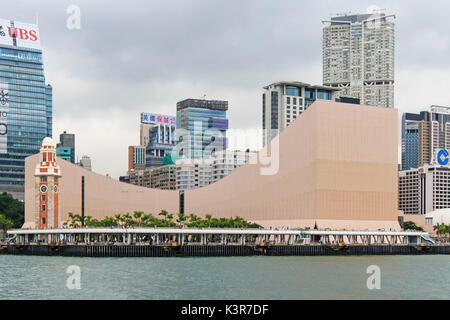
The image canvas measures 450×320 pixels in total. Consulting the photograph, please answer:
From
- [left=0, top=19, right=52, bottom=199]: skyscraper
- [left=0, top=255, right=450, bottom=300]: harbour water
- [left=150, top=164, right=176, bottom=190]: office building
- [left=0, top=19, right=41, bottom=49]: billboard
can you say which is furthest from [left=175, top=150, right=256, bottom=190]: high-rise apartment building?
[left=0, top=255, right=450, bottom=300]: harbour water

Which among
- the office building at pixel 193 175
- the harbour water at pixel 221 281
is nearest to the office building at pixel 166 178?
the office building at pixel 193 175

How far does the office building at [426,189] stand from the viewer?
180750 millimetres

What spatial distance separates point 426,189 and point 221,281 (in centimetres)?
14369

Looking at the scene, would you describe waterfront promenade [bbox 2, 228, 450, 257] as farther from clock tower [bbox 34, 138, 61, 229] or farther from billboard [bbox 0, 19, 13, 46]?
billboard [bbox 0, 19, 13, 46]

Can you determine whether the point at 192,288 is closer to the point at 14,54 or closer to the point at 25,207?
the point at 25,207

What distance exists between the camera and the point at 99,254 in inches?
3127

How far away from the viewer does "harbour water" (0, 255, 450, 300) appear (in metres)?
40.2

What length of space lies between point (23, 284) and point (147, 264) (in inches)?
748

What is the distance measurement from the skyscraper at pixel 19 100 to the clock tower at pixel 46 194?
223ft

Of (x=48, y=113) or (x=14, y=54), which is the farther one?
(x=48, y=113)

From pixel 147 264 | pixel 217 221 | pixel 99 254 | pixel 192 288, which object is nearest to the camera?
pixel 192 288

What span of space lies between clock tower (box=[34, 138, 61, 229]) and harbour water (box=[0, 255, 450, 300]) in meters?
39.8

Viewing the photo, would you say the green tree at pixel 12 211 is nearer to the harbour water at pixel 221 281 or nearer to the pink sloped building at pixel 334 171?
the pink sloped building at pixel 334 171
